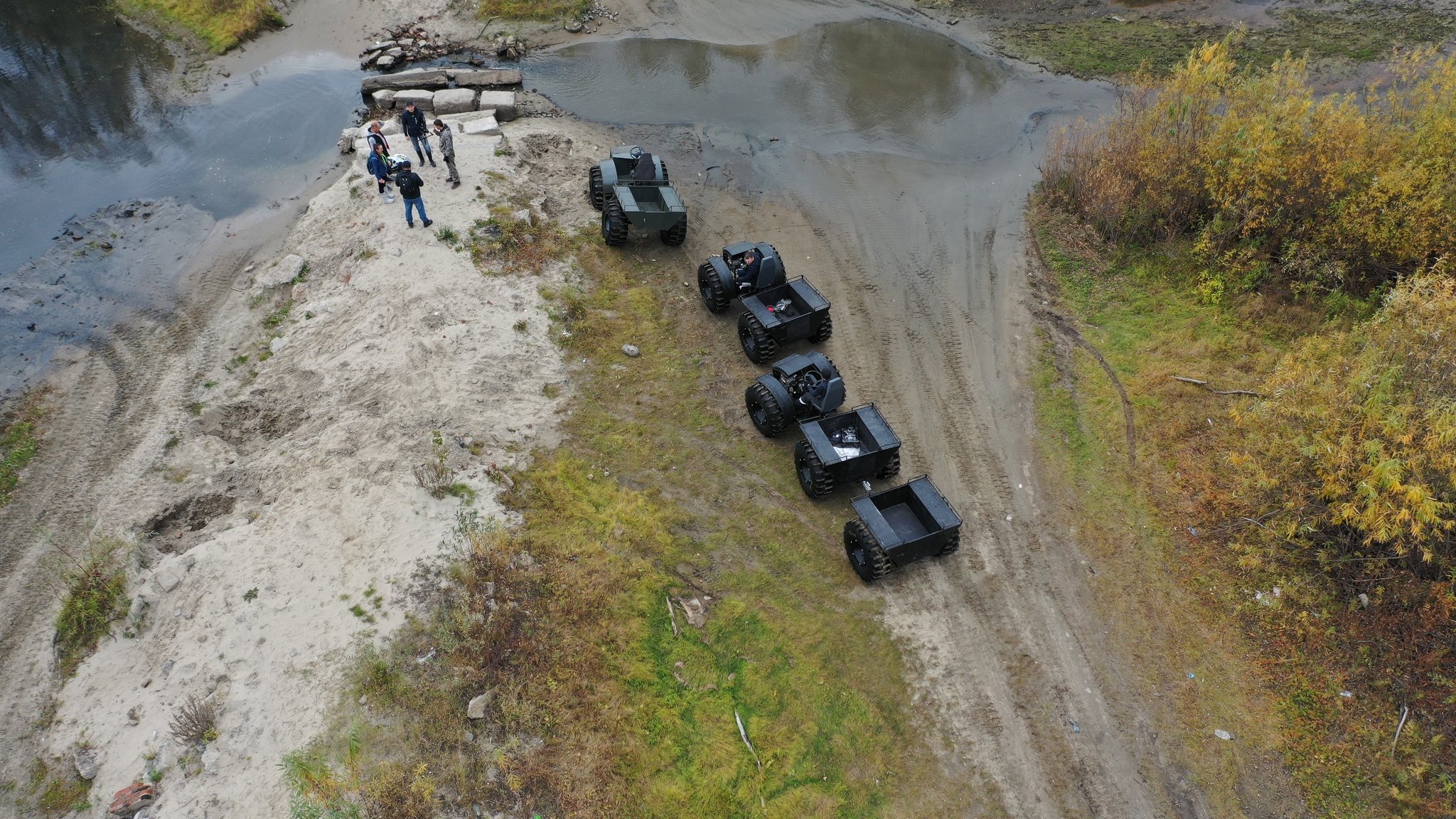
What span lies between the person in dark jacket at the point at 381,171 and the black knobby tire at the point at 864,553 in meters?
12.7

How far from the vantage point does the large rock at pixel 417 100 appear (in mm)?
20906

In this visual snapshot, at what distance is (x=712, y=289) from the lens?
15.0 m

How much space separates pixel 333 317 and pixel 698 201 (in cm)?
870

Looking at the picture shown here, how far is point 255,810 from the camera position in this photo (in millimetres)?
8156

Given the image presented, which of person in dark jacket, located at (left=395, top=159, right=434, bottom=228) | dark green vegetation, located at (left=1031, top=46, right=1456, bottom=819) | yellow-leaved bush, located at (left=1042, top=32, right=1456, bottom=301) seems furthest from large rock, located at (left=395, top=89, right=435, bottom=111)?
yellow-leaved bush, located at (left=1042, top=32, right=1456, bottom=301)

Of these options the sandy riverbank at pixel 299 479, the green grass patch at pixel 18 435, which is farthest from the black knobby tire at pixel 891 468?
the green grass patch at pixel 18 435

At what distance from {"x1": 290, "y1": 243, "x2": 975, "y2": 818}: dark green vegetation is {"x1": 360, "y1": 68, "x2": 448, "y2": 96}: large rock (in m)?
14.5

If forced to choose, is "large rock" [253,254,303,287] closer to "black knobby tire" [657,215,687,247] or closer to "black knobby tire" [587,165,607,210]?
"black knobby tire" [587,165,607,210]

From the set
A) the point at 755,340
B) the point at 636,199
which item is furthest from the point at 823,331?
the point at 636,199

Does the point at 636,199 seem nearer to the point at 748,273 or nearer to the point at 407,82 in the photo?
the point at 748,273

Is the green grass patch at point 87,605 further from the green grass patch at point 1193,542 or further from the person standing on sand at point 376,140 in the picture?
the green grass patch at point 1193,542

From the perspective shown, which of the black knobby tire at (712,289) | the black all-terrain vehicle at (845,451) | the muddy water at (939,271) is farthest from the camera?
the black knobby tire at (712,289)

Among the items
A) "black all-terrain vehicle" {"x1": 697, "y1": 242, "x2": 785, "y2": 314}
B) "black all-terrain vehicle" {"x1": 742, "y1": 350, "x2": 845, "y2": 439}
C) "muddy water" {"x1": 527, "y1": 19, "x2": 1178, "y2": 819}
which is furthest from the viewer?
"black all-terrain vehicle" {"x1": 697, "y1": 242, "x2": 785, "y2": 314}

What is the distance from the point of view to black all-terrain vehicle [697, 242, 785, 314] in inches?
580
